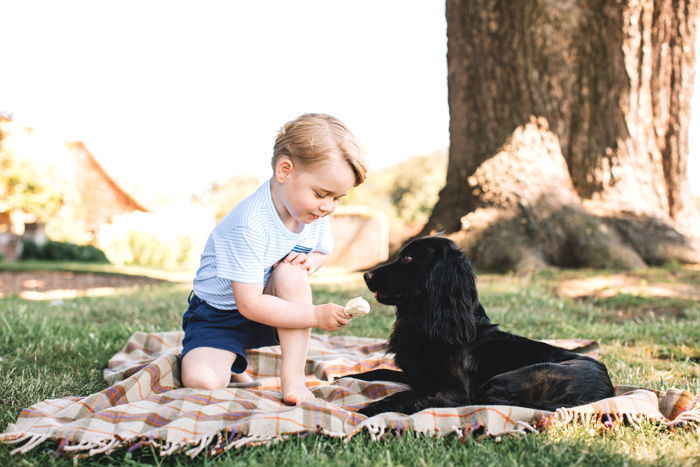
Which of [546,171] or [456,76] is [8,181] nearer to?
[456,76]

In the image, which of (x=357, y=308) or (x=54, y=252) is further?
(x=54, y=252)

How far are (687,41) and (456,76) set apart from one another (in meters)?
2.74

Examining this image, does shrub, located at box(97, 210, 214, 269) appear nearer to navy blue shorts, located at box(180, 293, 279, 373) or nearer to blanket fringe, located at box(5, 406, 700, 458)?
navy blue shorts, located at box(180, 293, 279, 373)

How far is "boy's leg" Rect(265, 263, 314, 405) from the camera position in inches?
104

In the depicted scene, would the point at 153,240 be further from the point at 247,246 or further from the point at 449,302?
the point at 449,302

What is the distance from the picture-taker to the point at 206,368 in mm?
2793

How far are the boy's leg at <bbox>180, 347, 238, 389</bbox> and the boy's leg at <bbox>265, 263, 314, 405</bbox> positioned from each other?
32cm

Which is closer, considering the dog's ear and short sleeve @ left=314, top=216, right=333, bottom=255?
the dog's ear

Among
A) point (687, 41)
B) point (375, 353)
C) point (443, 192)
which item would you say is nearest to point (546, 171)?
point (443, 192)

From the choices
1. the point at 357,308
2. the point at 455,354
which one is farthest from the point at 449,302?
the point at 357,308

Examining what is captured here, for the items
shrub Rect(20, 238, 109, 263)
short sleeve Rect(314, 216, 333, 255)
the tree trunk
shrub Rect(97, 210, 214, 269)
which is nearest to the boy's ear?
short sleeve Rect(314, 216, 333, 255)

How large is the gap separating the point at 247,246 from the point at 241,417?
2.41ft

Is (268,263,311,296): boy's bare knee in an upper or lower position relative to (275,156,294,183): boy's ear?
lower

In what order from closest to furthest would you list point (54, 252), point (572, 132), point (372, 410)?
point (372, 410) → point (572, 132) → point (54, 252)
